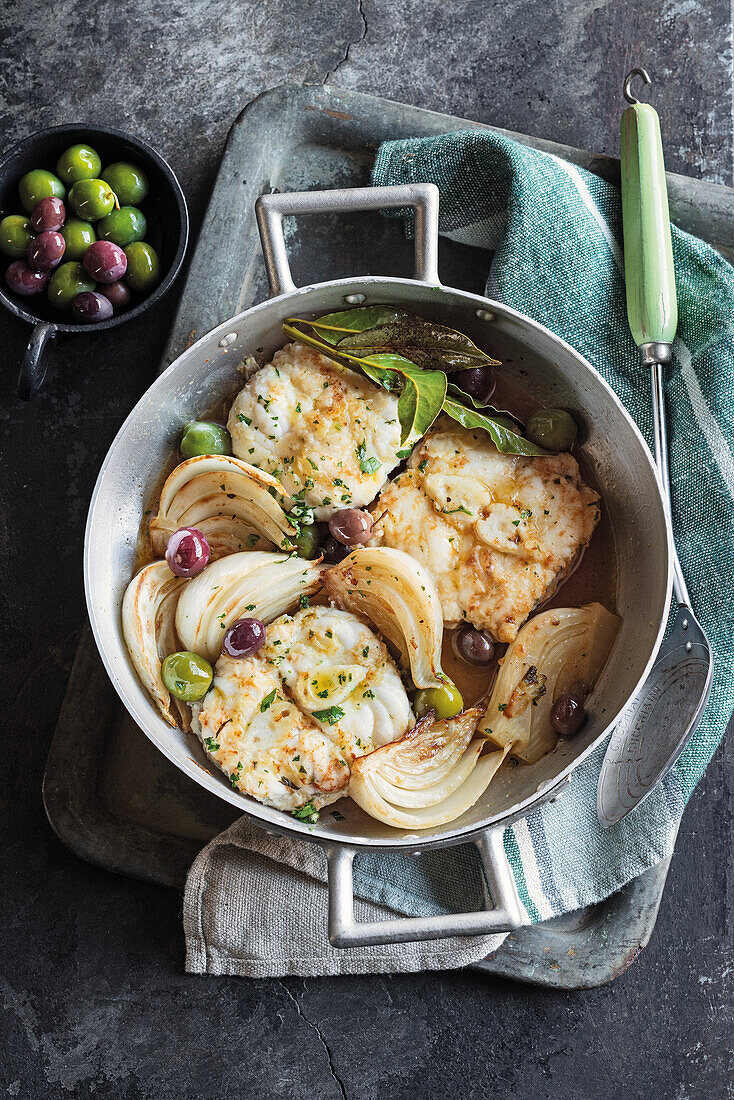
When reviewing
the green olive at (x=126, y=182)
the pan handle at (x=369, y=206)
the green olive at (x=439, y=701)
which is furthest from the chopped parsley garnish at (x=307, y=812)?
the green olive at (x=126, y=182)

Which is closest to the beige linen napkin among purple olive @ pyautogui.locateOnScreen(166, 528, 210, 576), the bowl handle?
purple olive @ pyautogui.locateOnScreen(166, 528, 210, 576)

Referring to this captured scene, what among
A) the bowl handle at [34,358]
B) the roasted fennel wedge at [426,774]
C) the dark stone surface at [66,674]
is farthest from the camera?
the dark stone surface at [66,674]

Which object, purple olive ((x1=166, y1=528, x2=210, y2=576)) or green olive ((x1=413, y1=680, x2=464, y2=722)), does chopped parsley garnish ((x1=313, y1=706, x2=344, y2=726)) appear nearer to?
green olive ((x1=413, y1=680, x2=464, y2=722))

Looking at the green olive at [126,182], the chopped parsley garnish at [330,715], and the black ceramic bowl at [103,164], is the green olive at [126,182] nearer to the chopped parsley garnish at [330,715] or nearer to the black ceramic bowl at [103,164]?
the black ceramic bowl at [103,164]

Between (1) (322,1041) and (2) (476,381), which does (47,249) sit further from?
(1) (322,1041)

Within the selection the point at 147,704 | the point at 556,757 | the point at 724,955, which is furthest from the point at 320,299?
the point at 724,955

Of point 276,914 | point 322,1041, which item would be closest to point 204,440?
point 276,914

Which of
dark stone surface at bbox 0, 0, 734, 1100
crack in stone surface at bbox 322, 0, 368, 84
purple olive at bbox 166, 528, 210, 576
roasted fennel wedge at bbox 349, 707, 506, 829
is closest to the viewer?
roasted fennel wedge at bbox 349, 707, 506, 829
